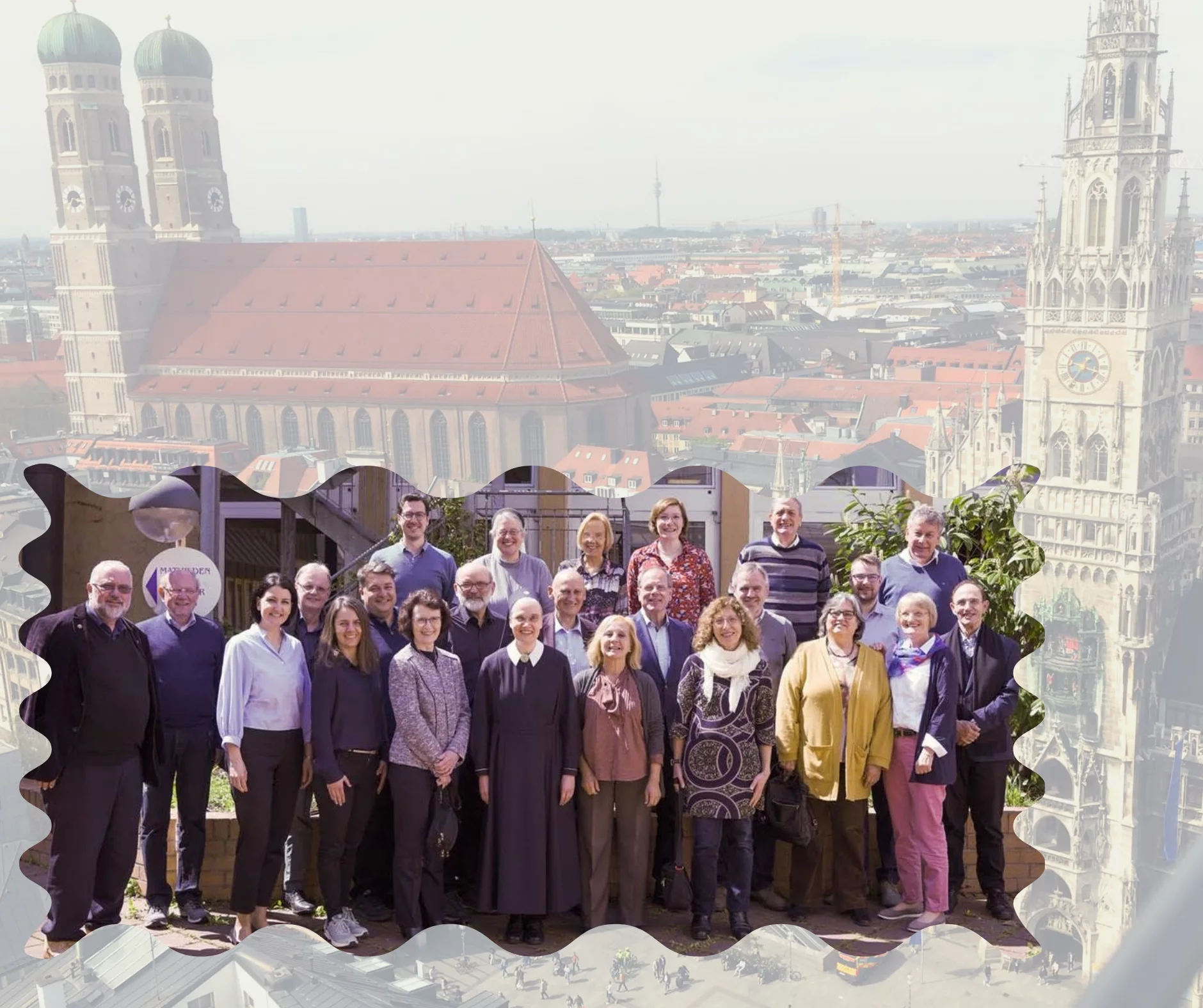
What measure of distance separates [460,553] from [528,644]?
1217mm

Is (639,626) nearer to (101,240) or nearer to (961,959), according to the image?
(961,959)

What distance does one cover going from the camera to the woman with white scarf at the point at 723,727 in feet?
10.9

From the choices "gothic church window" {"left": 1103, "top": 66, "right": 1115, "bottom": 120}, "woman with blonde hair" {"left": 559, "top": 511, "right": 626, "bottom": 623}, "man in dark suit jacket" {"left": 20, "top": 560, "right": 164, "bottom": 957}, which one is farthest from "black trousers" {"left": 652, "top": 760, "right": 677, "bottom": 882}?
"gothic church window" {"left": 1103, "top": 66, "right": 1115, "bottom": 120}

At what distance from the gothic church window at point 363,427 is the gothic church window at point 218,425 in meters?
0.48

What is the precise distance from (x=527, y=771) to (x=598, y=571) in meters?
0.70

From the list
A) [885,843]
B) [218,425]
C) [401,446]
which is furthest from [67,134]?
[885,843]

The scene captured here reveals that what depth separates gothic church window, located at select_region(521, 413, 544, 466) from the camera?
387 cm

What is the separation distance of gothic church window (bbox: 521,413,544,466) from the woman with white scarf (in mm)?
920

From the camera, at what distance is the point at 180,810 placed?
138 inches

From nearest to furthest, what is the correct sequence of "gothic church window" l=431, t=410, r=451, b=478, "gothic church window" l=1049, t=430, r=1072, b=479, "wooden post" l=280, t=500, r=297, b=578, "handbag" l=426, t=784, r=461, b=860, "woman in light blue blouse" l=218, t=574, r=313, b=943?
"woman in light blue blouse" l=218, t=574, r=313, b=943 → "handbag" l=426, t=784, r=461, b=860 → "gothic church window" l=431, t=410, r=451, b=478 → "gothic church window" l=1049, t=430, r=1072, b=479 → "wooden post" l=280, t=500, r=297, b=578

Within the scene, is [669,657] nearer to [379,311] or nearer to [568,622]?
[568,622]

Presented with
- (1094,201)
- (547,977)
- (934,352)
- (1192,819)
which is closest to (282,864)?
(547,977)

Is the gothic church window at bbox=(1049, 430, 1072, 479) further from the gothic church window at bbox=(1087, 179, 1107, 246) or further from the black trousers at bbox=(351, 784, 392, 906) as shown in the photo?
the black trousers at bbox=(351, 784, 392, 906)

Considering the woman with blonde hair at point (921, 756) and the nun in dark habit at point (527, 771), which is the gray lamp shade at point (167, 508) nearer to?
the nun in dark habit at point (527, 771)
